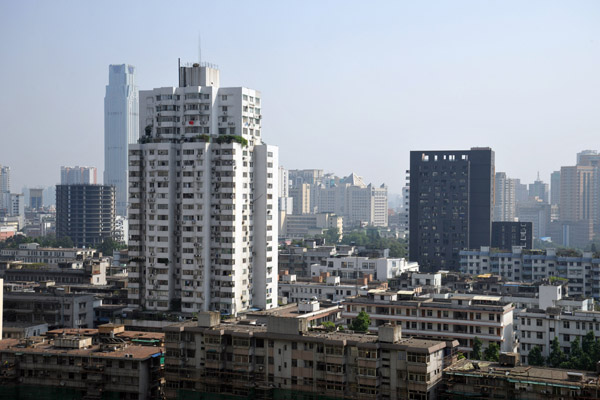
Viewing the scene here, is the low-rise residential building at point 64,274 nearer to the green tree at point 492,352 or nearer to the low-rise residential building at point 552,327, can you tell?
the low-rise residential building at point 552,327

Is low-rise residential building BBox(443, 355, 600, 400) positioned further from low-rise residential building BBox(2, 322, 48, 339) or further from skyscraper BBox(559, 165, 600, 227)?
skyscraper BBox(559, 165, 600, 227)

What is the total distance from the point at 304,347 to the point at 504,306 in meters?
16.3

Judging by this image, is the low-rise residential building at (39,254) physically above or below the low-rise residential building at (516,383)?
above

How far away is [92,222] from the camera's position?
128500 millimetres

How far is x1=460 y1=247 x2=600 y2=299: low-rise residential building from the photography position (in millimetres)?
70062

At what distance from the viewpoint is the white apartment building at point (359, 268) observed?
72438mm

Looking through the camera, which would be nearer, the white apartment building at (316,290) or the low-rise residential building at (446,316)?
the low-rise residential building at (446,316)

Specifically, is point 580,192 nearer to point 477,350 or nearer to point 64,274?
point 64,274

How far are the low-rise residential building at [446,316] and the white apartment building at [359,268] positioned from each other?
2543cm

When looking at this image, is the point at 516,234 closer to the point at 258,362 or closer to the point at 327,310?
the point at 327,310

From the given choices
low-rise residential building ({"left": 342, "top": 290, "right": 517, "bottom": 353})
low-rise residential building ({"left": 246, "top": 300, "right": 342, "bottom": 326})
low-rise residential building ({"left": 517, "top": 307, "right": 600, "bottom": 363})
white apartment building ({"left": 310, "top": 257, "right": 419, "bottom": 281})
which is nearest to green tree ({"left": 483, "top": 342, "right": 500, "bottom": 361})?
low-rise residential building ({"left": 342, "top": 290, "right": 517, "bottom": 353})

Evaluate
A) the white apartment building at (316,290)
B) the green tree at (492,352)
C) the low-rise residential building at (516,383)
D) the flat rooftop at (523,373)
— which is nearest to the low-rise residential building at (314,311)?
the white apartment building at (316,290)

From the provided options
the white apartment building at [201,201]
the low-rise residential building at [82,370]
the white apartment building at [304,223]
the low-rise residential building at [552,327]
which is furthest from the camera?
the white apartment building at [304,223]

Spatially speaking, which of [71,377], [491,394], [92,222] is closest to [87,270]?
[71,377]
